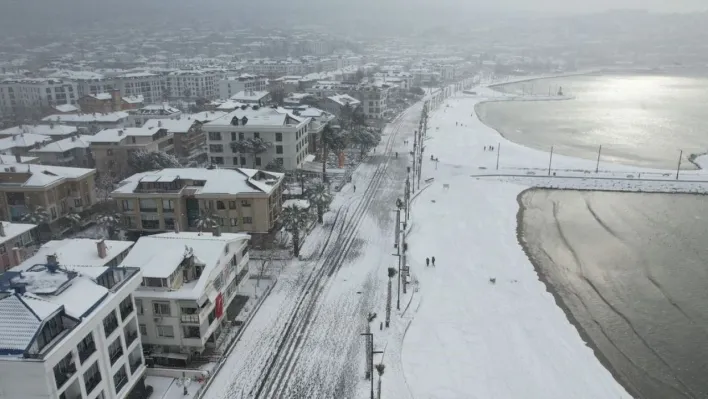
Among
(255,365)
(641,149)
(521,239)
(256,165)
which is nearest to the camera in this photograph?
(255,365)

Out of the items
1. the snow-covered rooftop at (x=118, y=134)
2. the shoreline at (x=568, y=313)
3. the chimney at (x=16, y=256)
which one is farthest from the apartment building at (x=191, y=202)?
the shoreline at (x=568, y=313)

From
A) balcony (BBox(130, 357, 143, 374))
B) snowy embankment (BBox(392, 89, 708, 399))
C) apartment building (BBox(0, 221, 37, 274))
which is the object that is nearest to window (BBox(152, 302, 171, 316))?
balcony (BBox(130, 357, 143, 374))

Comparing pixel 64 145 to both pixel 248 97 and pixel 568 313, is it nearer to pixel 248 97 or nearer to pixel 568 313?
pixel 248 97

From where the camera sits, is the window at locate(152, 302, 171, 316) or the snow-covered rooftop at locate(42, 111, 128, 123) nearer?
the window at locate(152, 302, 171, 316)

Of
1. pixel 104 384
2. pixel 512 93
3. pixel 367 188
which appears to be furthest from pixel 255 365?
pixel 512 93

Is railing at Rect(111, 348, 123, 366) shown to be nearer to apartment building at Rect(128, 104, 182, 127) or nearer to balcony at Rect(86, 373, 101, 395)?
balcony at Rect(86, 373, 101, 395)

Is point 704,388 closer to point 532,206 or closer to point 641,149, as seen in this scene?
point 532,206
